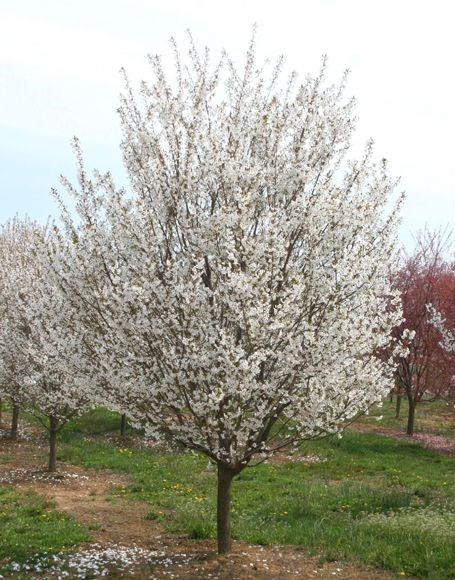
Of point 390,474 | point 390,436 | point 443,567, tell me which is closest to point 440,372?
point 390,436

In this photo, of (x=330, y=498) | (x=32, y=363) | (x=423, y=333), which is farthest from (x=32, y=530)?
(x=423, y=333)

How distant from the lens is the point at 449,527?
472 inches

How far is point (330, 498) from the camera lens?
15.3 meters

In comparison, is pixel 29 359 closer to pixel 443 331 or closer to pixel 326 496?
pixel 326 496

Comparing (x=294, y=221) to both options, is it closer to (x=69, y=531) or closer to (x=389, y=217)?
(x=389, y=217)

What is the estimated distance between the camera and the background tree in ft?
87.5

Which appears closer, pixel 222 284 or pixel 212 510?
pixel 222 284

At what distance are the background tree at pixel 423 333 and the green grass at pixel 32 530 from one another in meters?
17.8

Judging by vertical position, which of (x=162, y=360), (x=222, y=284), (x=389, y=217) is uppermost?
(x=389, y=217)

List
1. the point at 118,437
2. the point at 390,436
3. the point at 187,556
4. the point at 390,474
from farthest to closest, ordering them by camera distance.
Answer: the point at 390,436
the point at 118,437
the point at 390,474
the point at 187,556

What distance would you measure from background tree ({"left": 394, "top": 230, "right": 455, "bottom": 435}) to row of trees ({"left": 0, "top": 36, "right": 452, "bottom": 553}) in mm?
17134

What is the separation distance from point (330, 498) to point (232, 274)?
9581mm

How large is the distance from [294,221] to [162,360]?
310 cm

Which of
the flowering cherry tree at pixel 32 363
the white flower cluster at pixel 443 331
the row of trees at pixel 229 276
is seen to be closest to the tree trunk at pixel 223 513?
the row of trees at pixel 229 276
